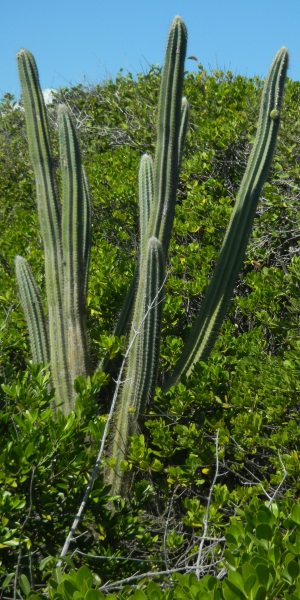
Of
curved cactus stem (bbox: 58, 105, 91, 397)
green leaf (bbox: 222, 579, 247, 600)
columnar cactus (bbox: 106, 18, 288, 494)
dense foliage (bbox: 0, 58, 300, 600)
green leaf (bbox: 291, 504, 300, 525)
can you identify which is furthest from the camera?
curved cactus stem (bbox: 58, 105, 91, 397)

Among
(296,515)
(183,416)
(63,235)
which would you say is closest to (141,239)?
(63,235)

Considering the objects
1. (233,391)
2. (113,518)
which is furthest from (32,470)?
(233,391)

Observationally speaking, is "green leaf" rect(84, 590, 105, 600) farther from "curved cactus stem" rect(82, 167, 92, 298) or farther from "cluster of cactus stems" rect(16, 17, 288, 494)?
"curved cactus stem" rect(82, 167, 92, 298)

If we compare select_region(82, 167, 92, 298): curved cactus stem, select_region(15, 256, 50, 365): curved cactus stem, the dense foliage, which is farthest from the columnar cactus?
select_region(15, 256, 50, 365): curved cactus stem

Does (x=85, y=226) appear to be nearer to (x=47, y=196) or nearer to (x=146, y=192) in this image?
(x=47, y=196)

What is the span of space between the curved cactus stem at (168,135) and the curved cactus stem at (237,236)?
1.18 feet

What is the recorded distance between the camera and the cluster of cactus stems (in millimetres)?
3980

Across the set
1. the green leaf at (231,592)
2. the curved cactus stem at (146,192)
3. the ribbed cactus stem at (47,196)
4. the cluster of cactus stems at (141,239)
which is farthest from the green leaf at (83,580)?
the curved cactus stem at (146,192)

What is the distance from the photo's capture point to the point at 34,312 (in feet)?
14.0

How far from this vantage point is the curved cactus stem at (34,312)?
4.22 metres

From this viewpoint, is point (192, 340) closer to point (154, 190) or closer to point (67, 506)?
point (154, 190)

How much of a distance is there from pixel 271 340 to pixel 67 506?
2.40m

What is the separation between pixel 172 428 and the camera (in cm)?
415

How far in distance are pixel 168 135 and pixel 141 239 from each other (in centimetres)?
58
